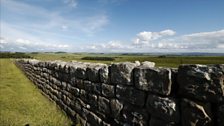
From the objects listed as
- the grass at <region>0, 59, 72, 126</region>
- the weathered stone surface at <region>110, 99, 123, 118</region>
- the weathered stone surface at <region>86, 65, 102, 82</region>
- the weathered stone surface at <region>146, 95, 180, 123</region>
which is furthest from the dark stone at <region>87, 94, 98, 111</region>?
the weathered stone surface at <region>146, 95, 180, 123</region>

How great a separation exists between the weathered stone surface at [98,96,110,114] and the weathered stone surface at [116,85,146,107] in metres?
0.52

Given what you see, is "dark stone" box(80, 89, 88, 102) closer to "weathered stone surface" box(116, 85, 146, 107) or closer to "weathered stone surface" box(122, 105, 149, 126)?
"weathered stone surface" box(116, 85, 146, 107)

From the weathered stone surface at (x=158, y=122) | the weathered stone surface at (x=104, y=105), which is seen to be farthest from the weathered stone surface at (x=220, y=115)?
the weathered stone surface at (x=104, y=105)

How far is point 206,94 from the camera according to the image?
108 inches

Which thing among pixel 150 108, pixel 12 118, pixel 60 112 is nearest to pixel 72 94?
pixel 60 112

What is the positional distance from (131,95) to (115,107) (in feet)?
2.29

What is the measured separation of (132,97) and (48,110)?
500cm

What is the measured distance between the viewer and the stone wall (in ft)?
9.00

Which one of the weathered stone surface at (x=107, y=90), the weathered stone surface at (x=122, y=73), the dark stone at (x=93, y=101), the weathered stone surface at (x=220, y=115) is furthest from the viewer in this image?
the dark stone at (x=93, y=101)

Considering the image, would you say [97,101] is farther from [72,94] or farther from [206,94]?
[206,94]

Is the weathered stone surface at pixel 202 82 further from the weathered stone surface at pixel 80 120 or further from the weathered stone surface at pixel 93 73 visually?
the weathered stone surface at pixel 80 120

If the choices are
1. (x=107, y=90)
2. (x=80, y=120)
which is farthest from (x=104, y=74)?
(x=80, y=120)

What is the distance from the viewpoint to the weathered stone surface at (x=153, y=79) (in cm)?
328

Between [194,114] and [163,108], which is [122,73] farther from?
[194,114]
